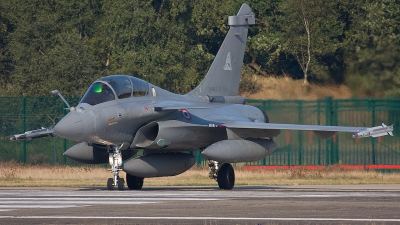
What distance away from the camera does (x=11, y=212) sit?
12570 millimetres

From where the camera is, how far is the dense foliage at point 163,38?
3712cm

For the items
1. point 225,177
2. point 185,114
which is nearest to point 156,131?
point 185,114

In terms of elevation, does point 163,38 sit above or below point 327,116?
above

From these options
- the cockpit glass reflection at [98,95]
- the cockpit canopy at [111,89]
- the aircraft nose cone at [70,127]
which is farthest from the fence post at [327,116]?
the aircraft nose cone at [70,127]

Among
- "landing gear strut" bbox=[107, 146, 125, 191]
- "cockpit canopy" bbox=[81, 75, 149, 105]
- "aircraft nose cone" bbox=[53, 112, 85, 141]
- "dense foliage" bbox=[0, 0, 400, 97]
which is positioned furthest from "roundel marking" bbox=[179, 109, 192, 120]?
"dense foliage" bbox=[0, 0, 400, 97]

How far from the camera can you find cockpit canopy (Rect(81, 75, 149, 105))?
17312 millimetres

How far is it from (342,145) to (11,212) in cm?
1719

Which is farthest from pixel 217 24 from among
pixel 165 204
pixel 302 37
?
pixel 165 204

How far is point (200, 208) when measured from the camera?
509 inches

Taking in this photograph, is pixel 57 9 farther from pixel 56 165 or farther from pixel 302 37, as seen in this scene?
pixel 56 165

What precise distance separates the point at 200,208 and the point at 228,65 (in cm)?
919

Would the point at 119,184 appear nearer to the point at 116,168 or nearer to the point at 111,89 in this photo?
the point at 116,168

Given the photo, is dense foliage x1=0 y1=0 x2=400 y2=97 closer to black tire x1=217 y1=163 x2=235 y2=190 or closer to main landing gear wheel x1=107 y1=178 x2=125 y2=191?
black tire x1=217 y1=163 x2=235 y2=190

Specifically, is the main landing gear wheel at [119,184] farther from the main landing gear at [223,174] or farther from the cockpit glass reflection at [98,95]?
the main landing gear at [223,174]
